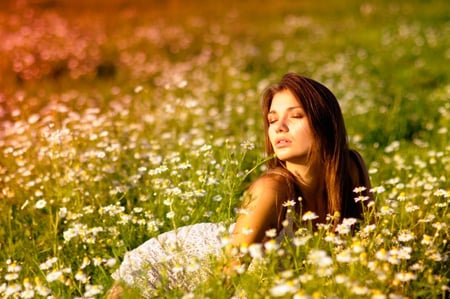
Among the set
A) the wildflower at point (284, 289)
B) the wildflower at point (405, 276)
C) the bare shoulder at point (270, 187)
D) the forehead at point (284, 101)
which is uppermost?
the forehead at point (284, 101)

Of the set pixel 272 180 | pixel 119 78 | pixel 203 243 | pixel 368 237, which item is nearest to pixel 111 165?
pixel 203 243

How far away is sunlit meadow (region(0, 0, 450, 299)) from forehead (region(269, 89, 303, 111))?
276mm

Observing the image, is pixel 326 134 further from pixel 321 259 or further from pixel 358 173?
pixel 321 259

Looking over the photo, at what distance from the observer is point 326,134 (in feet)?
11.7

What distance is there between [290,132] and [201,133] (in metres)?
2.54

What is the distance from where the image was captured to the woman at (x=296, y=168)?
332 cm

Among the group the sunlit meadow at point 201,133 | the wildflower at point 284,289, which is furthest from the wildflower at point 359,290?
the wildflower at point 284,289

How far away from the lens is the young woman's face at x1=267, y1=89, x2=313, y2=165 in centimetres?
346

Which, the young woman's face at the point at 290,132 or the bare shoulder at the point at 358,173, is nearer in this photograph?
the young woman's face at the point at 290,132

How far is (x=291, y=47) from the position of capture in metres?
12.4

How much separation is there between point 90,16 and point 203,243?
12.7 meters

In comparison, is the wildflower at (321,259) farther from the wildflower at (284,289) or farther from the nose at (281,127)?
the nose at (281,127)

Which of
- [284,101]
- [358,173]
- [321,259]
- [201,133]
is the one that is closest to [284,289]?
[321,259]

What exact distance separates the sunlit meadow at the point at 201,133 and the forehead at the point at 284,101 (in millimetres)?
276
